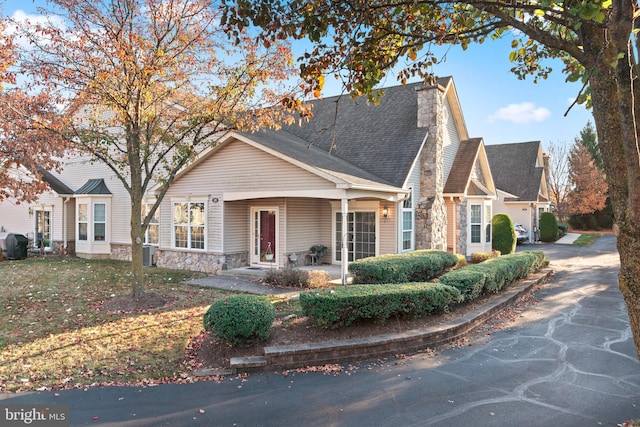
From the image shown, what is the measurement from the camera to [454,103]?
61.4ft

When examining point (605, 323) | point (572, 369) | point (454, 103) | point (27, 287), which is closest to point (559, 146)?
point (454, 103)

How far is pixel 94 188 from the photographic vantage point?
19.4m

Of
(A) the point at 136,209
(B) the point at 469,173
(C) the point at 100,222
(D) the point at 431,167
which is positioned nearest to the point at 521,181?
(B) the point at 469,173

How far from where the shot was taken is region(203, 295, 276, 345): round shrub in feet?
21.0

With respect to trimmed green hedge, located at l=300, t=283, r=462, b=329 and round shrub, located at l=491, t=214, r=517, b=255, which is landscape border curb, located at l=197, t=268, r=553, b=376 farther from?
round shrub, located at l=491, t=214, r=517, b=255

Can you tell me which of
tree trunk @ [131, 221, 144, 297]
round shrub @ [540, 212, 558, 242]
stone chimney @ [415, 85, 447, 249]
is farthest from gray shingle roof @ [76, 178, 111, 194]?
round shrub @ [540, 212, 558, 242]

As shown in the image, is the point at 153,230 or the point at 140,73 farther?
the point at 153,230

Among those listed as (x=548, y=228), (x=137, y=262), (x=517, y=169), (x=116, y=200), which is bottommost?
(x=137, y=262)

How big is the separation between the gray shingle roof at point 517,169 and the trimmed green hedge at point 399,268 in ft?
65.3

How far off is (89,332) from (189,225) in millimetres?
7955

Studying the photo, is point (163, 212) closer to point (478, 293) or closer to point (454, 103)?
point (478, 293)

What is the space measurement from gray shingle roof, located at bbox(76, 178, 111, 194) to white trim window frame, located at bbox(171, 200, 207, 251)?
596cm

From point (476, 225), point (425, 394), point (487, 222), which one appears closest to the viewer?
point (425, 394)

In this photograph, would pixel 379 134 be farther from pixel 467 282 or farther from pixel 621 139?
pixel 621 139
